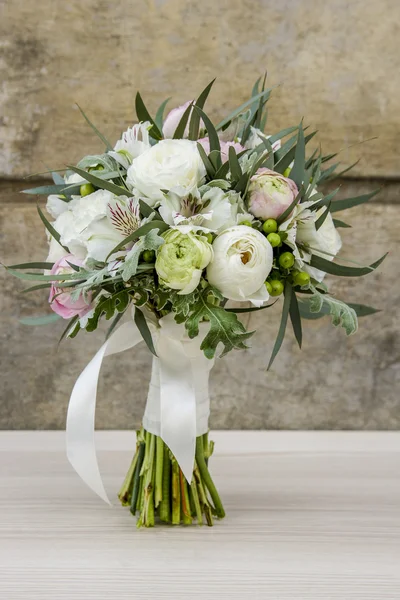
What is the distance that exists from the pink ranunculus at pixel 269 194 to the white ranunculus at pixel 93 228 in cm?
14

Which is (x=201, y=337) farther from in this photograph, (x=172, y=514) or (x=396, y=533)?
(x=396, y=533)

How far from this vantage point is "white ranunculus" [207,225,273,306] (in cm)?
75

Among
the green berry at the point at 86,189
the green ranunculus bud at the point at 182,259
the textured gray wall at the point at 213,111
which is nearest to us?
the green ranunculus bud at the point at 182,259

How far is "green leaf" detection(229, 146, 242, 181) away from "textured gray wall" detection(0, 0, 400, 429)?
2.08 feet

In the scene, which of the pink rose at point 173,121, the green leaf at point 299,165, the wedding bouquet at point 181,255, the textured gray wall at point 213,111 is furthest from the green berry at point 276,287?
the textured gray wall at point 213,111

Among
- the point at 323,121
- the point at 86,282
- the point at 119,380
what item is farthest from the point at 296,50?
the point at 86,282

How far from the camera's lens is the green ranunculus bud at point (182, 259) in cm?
74

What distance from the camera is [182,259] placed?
2.41 ft

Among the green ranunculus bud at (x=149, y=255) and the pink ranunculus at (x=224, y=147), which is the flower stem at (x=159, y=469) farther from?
the pink ranunculus at (x=224, y=147)

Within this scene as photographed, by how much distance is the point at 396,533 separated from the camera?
36.1 inches

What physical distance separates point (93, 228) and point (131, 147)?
112 mm

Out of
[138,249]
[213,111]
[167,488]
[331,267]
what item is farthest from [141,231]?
[213,111]

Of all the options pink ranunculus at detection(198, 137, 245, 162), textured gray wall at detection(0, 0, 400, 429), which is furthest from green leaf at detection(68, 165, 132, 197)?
textured gray wall at detection(0, 0, 400, 429)

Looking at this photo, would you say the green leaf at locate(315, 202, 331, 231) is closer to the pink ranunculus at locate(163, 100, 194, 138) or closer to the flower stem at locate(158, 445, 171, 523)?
the pink ranunculus at locate(163, 100, 194, 138)
